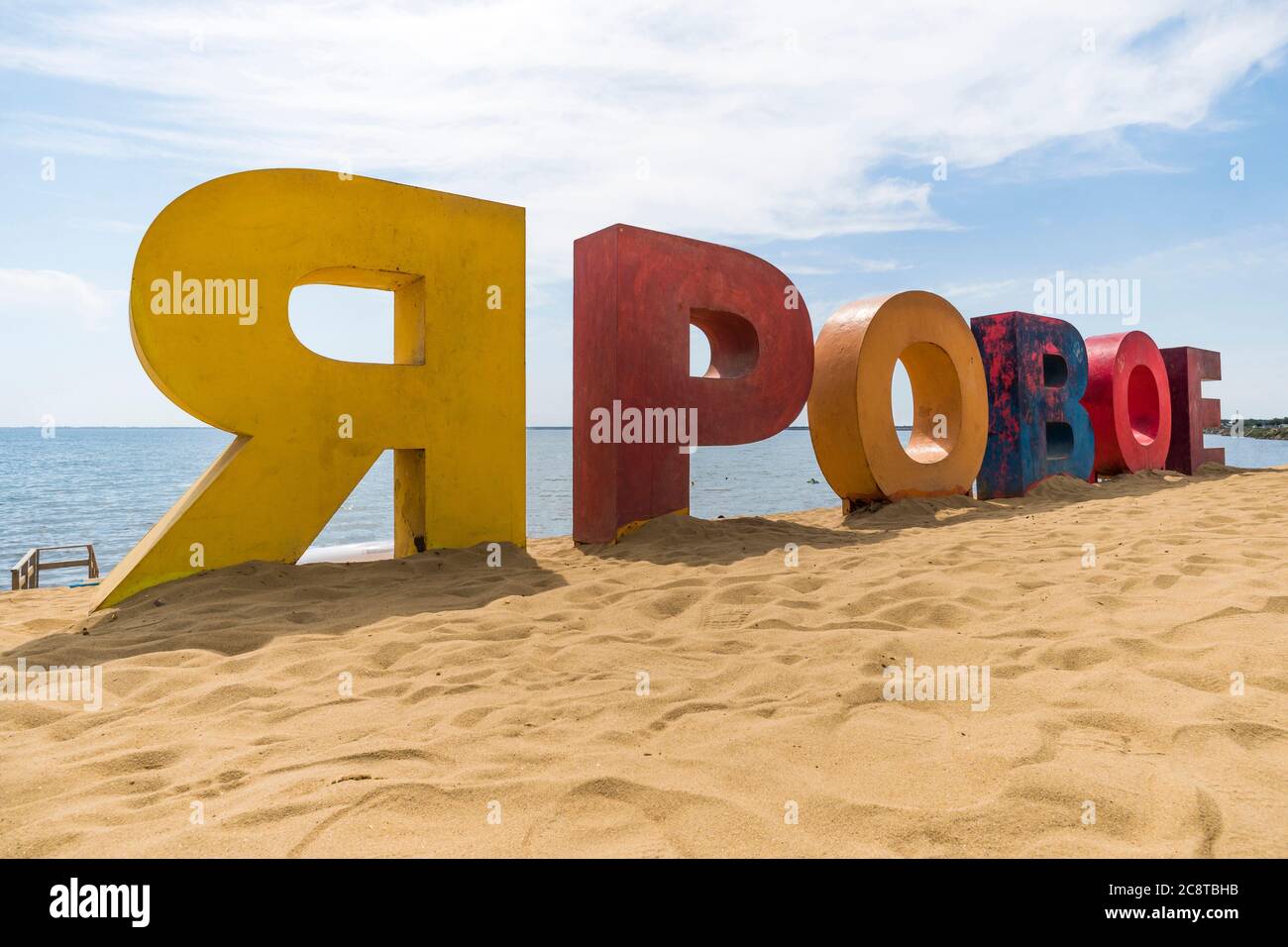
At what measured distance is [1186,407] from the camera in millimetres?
14047

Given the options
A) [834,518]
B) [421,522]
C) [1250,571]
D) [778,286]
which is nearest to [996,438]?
[834,518]

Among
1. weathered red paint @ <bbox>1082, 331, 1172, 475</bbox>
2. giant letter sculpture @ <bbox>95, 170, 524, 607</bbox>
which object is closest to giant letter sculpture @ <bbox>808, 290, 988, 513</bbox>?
weathered red paint @ <bbox>1082, 331, 1172, 475</bbox>

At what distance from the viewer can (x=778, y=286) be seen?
29.0 feet

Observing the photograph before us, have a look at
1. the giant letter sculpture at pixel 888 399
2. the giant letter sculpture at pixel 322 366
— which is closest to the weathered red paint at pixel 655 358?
the giant letter sculpture at pixel 888 399

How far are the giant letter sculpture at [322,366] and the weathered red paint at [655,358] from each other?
86 cm

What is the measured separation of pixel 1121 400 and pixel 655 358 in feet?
28.6

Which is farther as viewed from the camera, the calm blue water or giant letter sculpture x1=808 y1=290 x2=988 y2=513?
the calm blue water

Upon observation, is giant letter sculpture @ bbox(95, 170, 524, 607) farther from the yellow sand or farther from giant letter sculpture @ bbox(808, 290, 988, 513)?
giant letter sculpture @ bbox(808, 290, 988, 513)

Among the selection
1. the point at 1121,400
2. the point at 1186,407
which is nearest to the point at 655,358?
the point at 1121,400

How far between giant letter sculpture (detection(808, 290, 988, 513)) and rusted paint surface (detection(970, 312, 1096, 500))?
0.60 metres

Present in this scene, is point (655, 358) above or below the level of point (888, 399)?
above

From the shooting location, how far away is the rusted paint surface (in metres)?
10.8

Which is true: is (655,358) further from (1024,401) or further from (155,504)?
(155,504)

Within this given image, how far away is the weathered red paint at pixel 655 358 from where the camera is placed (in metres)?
7.45
